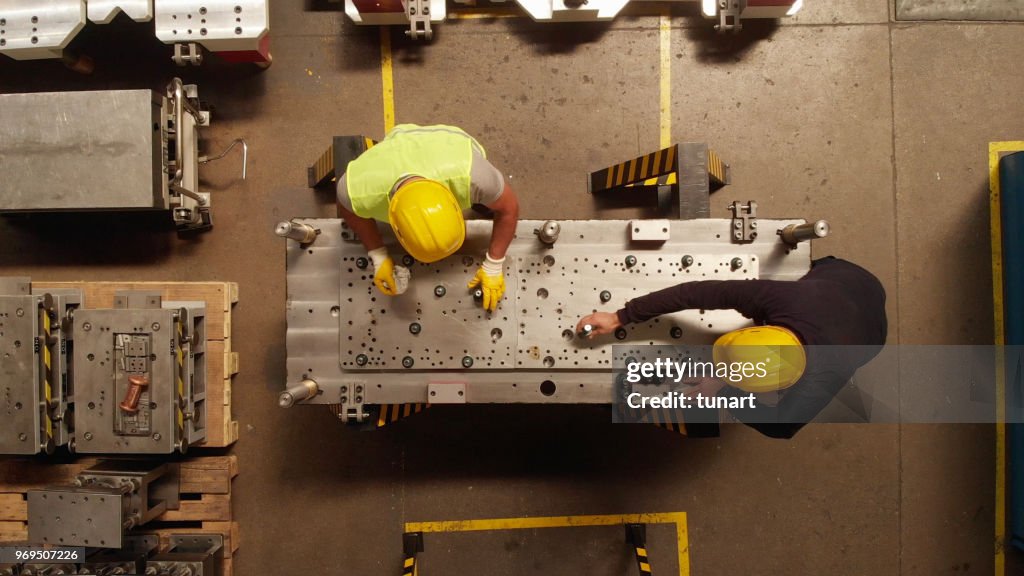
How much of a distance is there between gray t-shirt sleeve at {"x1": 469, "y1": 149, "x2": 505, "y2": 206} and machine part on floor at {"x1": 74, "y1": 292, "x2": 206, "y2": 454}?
2.02 meters

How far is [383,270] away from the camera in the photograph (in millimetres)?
2588

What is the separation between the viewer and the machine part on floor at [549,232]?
257cm

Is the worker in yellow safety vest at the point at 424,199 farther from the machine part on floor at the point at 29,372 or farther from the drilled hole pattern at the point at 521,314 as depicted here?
the machine part on floor at the point at 29,372

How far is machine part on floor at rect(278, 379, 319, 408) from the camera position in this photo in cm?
249

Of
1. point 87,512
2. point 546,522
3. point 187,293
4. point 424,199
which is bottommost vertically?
point 546,522

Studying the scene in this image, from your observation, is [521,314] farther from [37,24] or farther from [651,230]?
[37,24]

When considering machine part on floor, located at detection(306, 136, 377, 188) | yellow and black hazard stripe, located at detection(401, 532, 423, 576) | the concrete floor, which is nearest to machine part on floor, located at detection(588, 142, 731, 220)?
the concrete floor

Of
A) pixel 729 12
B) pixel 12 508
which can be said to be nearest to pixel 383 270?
pixel 729 12

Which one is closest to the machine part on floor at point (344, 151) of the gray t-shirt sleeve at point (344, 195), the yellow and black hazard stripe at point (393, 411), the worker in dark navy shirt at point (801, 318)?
the gray t-shirt sleeve at point (344, 195)

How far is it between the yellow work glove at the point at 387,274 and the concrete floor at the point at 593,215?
129 centimetres

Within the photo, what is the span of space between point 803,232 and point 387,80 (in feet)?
9.47

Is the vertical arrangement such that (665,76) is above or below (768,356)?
above

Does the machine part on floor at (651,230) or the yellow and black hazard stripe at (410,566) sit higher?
the machine part on floor at (651,230)

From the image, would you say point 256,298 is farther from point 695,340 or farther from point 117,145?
point 695,340
